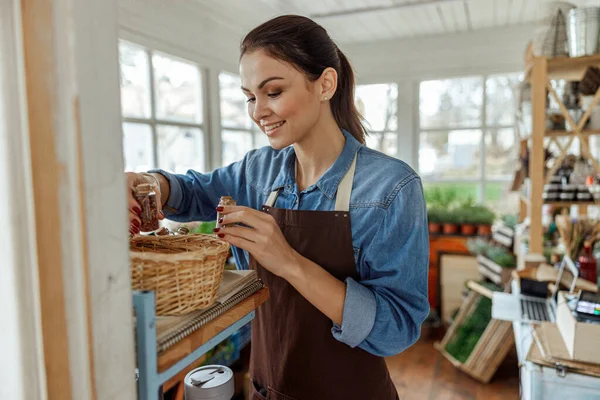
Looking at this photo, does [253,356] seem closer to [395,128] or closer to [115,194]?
[115,194]

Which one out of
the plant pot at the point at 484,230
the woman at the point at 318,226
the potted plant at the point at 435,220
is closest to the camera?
the woman at the point at 318,226

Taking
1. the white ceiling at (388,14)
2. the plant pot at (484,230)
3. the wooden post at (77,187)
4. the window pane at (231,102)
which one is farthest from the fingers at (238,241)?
the plant pot at (484,230)

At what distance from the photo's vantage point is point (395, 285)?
105 centimetres

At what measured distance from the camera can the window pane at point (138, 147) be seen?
2.87m

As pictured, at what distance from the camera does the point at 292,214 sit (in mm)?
1201

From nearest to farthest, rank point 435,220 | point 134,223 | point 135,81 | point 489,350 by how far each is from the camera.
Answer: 1. point 134,223
2. point 135,81
3. point 489,350
4. point 435,220

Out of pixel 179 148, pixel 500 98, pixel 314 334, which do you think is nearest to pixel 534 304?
pixel 314 334

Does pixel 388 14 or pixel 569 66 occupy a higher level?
pixel 388 14

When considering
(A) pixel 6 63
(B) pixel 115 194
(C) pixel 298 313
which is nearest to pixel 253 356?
(C) pixel 298 313

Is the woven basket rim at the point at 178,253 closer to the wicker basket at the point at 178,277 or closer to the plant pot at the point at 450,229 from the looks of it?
the wicker basket at the point at 178,277

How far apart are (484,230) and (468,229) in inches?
5.6

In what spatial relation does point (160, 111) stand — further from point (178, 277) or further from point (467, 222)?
point (467, 222)

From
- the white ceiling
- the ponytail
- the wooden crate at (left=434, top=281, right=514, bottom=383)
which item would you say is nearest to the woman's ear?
the ponytail

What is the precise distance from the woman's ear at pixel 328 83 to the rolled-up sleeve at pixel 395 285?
293 mm
